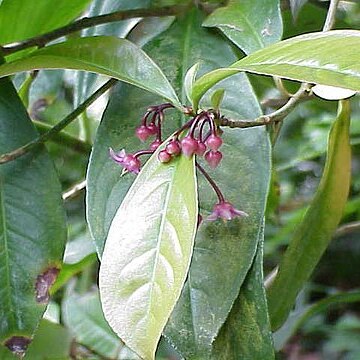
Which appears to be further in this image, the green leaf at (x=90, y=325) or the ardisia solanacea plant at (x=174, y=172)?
the green leaf at (x=90, y=325)

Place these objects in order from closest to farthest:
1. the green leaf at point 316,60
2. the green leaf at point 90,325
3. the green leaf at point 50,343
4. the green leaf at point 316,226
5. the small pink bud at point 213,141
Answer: the green leaf at point 316,60 < the small pink bud at point 213,141 < the green leaf at point 316,226 < the green leaf at point 50,343 < the green leaf at point 90,325

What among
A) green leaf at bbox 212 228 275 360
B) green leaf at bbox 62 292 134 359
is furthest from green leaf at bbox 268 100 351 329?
green leaf at bbox 62 292 134 359

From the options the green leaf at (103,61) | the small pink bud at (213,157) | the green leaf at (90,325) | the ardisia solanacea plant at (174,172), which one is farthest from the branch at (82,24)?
the green leaf at (90,325)

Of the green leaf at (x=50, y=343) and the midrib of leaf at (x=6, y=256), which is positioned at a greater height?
the midrib of leaf at (x=6, y=256)

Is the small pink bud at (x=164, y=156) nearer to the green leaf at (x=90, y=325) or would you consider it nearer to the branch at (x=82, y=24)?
the branch at (x=82, y=24)

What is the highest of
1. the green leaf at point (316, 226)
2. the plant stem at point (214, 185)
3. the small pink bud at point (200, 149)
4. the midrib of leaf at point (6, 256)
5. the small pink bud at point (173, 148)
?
the small pink bud at point (173, 148)

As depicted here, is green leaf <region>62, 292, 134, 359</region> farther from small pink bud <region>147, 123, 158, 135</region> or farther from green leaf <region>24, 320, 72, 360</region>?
small pink bud <region>147, 123, 158, 135</region>

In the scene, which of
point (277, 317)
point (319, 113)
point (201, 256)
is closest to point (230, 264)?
point (201, 256)
